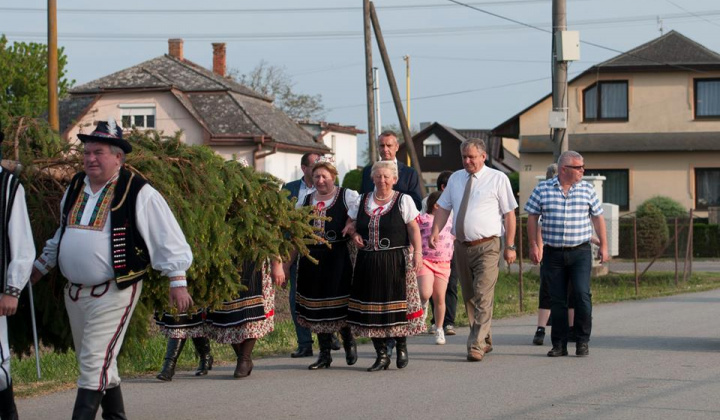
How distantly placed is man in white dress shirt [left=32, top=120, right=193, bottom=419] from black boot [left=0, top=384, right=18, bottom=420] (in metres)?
0.35

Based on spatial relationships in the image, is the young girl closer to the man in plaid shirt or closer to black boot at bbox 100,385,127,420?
the man in plaid shirt

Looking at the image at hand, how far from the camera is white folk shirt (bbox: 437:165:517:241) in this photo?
10688 millimetres

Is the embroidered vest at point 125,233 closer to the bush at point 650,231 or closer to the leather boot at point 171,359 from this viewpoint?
the leather boot at point 171,359

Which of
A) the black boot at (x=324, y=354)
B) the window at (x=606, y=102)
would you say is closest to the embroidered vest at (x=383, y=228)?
the black boot at (x=324, y=354)

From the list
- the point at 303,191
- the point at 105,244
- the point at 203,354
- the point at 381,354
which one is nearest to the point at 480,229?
the point at 381,354

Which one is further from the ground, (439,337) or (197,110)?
(197,110)

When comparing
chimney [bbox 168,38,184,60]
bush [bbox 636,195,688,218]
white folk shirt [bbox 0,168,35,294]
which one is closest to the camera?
white folk shirt [bbox 0,168,35,294]

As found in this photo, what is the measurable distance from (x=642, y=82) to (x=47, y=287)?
37053 mm

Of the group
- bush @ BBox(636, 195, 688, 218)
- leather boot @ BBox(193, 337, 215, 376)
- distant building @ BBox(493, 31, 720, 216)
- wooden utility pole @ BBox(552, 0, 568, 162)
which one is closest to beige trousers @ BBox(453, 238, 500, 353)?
leather boot @ BBox(193, 337, 215, 376)

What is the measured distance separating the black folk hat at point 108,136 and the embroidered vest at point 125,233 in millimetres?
179

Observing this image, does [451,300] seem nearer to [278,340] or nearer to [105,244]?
[278,340]

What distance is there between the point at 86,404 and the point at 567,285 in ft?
19.6

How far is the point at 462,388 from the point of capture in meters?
8.87

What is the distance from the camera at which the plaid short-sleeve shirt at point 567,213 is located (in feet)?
36.2
